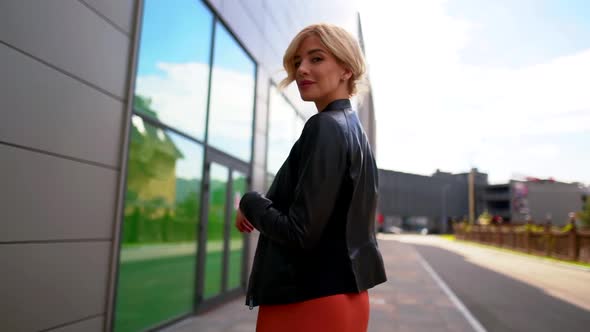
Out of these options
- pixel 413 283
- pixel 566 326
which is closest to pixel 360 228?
pixel 566 326

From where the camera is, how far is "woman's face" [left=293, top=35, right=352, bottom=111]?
4.43ft

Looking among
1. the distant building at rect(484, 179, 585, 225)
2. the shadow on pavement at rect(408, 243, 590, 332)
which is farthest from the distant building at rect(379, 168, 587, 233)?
the shadow on pavement at rect(408, 243, 590, 332)

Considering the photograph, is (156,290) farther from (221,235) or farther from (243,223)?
(243,223)

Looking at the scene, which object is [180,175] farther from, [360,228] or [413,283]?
[413,283]

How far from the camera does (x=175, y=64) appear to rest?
5.86 metres

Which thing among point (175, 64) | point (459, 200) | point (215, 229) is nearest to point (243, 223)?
point (175, 64)

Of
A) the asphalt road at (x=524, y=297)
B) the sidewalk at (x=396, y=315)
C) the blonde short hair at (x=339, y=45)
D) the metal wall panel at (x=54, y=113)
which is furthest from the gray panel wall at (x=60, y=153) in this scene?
the asphalt road at (x=524, y=297)

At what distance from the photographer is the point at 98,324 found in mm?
4055

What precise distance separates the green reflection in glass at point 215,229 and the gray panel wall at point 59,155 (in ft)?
9.67

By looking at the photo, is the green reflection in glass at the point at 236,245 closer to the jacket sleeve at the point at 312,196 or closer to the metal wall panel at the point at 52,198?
the metal wall panel at the point at 52,198

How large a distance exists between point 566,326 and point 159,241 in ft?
20.5

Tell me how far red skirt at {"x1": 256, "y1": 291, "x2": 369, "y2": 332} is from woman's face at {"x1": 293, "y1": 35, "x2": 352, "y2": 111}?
611mm

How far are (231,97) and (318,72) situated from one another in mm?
6733

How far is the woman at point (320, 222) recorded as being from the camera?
1158 millimetres
